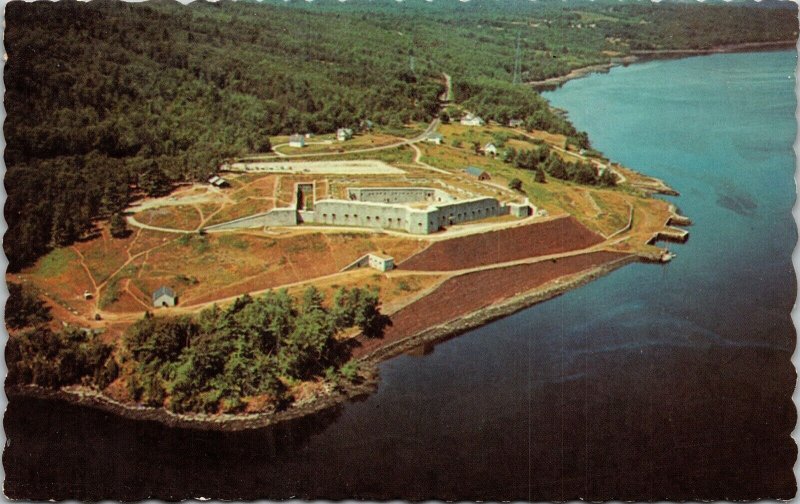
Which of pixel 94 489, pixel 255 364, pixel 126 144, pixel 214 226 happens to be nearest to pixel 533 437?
pixel 255 364

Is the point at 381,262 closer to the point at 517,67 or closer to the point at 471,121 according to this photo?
the point at 471,121

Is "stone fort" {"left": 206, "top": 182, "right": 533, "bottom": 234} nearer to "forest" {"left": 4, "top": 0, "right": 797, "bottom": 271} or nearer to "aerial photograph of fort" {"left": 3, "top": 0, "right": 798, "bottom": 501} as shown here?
"aerial photograph of fort" {"left": 3, "top": 0, "right": 798, "bottom": 501}

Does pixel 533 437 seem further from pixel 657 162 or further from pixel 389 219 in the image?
pixel 657 162

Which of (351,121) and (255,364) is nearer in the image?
(255,364)

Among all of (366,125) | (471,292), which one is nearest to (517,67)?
(366,125)

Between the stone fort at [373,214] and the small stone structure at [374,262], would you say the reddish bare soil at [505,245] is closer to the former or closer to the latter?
the small stone structure at [374,262]
